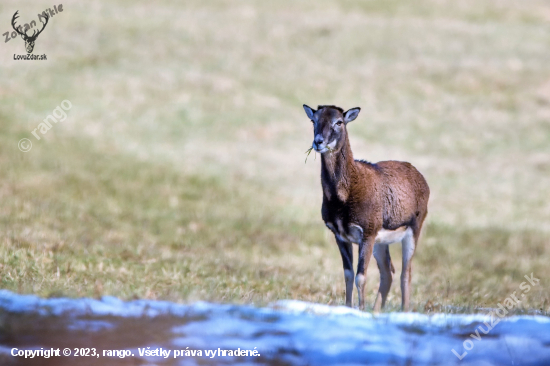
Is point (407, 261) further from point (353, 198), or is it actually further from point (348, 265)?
point (353, 198)

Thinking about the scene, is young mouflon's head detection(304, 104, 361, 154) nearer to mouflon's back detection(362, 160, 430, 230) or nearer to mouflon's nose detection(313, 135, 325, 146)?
mouflon's nose detection(313, 135, 325, 146)

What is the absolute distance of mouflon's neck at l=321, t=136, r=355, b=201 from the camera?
31.3 ft

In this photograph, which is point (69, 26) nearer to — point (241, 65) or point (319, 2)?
point (241, 65)

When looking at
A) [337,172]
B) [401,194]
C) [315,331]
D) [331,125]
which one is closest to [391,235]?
[401,194]

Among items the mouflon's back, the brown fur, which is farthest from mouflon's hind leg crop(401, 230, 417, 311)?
the mouflon's back

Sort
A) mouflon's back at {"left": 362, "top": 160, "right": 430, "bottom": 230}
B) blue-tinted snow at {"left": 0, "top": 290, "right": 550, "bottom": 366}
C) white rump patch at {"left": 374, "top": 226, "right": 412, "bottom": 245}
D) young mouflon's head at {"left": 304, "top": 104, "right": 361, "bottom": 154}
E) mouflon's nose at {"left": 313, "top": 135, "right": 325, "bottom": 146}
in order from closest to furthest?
blue-tinted snow at {"left": 0, "top": 290, "right": 550, "bottom": 366}, mouflon's nose at {"left": 313, "top": 135, "right": 325, "bottom": 146}, young mouflon's head at {"left": 304, "top": 104, "right": 361, "bottom": 154}, white rump patch at {"left": 374, "top": 226, "right": 412, "bottom": 245}, mouflon's back at {"left": 362, "top": 160, "right": 430, "bottom": 230}

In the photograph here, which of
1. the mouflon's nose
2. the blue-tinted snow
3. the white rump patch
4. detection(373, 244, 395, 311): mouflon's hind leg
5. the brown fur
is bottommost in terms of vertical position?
the blue-tinted snow

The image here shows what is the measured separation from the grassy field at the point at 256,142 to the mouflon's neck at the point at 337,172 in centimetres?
145

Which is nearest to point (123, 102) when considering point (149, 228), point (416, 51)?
point (149, 228)

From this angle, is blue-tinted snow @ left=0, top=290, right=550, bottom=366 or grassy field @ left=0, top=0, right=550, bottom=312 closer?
blue-tinted snow @ left=0, top=290, right=550, bottom=366

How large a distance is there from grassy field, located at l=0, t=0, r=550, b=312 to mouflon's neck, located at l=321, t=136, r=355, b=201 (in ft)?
4.75

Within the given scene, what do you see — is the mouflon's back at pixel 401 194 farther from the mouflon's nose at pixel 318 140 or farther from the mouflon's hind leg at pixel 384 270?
the mouflon's nose at pixel 318 140

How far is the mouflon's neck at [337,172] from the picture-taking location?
9.53m

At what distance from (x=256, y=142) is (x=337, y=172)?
64.9ft
